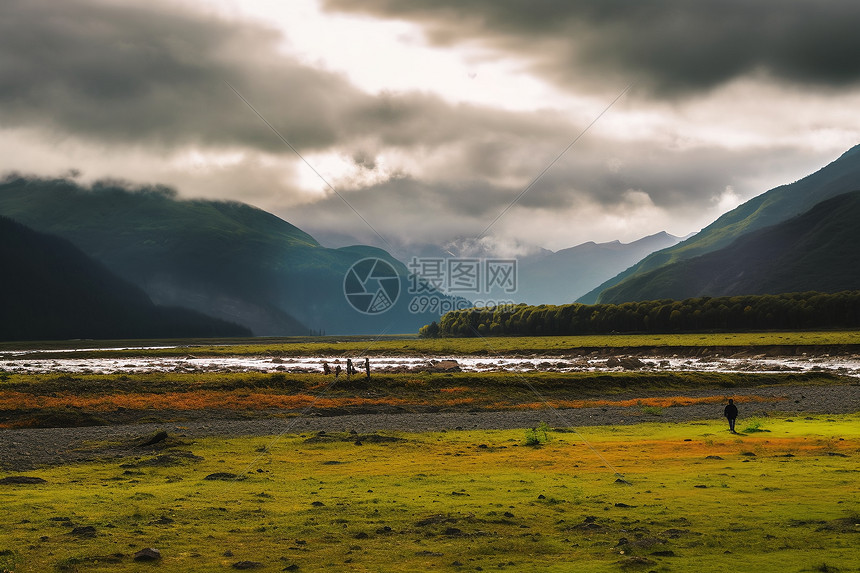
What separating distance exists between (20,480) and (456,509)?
17.4 metres

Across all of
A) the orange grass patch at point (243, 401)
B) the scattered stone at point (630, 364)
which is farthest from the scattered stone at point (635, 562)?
the scattered stone at point (630, 364)

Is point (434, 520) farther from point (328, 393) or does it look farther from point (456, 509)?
point (328, 393)

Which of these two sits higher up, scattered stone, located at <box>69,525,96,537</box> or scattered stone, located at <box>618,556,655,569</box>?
scattered stone, located at <box>618,556,655,569</box>

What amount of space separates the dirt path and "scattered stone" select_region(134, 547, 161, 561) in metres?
18.3

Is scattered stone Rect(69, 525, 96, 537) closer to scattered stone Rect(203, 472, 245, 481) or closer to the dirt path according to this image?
scattered stone Rect(203, 472, 245, 481)

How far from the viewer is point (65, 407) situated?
180 feet

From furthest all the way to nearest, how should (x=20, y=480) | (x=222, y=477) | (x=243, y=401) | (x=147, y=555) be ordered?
(x=243, y=401)
(x=222, y=477)
(x=20, y=480)
(x=147, y=555)

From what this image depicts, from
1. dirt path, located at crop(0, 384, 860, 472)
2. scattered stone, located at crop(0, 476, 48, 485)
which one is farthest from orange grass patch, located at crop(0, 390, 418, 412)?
scattered stone, located at crop(0, 476, 48, 485)

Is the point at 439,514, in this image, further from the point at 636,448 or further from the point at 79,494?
the point at 636,448

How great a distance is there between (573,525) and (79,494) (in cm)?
1690

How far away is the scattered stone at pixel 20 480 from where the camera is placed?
2585cm

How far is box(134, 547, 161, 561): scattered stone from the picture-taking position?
15.4m

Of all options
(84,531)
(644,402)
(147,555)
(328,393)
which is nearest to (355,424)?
(328,393)

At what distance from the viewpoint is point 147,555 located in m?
15.4
